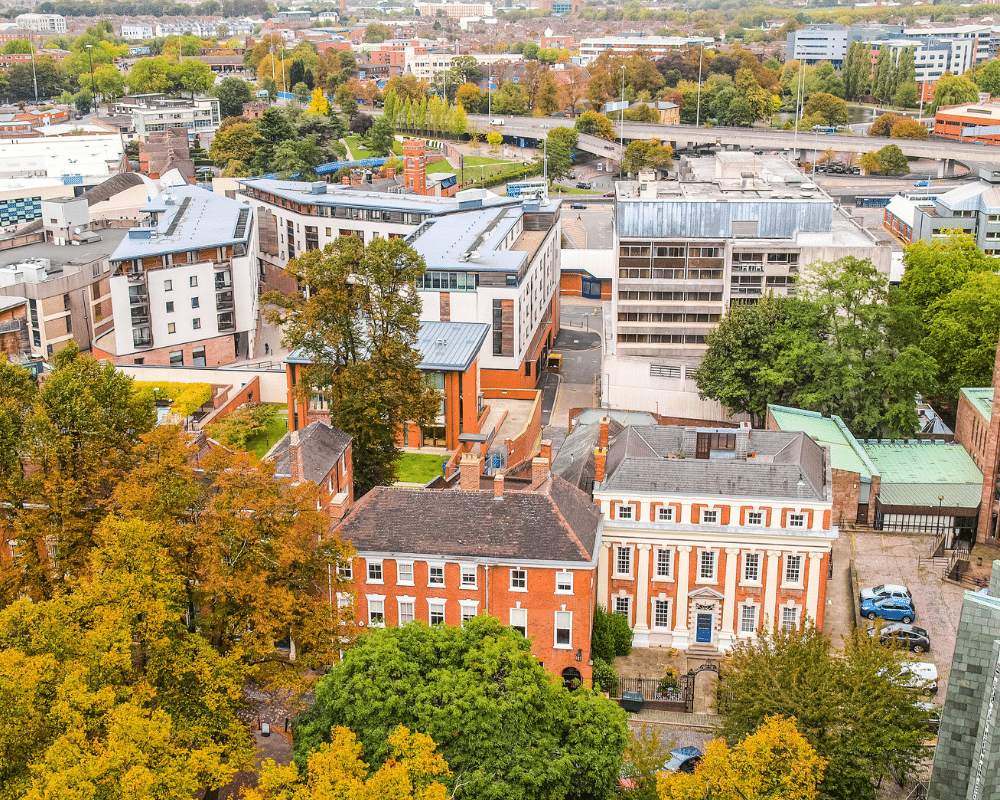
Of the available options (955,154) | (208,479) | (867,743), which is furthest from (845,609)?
(955,154)

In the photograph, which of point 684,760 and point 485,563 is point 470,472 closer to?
point 485,563

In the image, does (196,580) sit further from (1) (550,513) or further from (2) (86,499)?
(1) (550,513)

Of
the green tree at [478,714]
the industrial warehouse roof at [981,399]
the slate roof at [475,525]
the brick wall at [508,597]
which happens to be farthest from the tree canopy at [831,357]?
the green tree at [478,714]

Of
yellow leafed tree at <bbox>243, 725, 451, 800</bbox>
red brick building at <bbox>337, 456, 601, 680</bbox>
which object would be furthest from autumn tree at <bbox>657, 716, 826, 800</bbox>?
red brick building at <bbox>337, 456, 601, 680</bbox>

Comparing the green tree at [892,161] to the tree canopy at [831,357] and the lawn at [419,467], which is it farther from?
the lawn at [419,467]

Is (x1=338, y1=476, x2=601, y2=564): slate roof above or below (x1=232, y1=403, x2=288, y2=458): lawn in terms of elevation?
above

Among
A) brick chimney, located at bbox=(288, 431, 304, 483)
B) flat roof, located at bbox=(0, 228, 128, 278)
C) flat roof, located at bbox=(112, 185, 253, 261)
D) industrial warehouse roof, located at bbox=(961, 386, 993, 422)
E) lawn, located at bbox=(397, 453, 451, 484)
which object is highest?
flat roof, located at bbox=(112, 185, 253, 261)

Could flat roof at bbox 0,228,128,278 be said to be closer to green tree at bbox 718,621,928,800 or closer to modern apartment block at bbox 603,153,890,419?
modern apartment block at bbox 603,153,890,419
